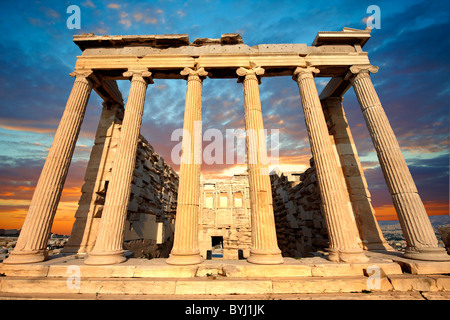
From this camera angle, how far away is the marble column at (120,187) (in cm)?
698

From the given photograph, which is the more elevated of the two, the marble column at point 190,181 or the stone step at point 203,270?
the marble column at point 190,181

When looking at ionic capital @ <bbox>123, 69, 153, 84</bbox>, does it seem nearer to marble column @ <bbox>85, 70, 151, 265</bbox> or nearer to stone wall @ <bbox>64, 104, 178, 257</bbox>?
marble column @ <bbox>85, 70, 151, 265</bbox>

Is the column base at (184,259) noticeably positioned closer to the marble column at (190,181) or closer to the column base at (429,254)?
the marble column at (190,181)

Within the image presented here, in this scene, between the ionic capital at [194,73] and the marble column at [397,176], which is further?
the ionic capital at [194,73]

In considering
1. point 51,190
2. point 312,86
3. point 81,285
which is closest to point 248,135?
point 312,86

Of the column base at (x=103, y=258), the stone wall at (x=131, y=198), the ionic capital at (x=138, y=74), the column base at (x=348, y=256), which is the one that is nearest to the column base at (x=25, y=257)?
the stone wall at (x=131, y=198)

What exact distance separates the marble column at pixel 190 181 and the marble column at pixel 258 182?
2.16 meters

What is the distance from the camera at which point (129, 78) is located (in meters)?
9.95

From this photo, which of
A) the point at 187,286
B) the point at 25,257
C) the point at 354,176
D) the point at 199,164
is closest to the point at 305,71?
the point at 354,176

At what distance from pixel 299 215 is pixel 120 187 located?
10958mm

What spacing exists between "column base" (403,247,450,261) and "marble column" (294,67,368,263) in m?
1.66

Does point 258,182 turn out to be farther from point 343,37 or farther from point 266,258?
point 343,37
